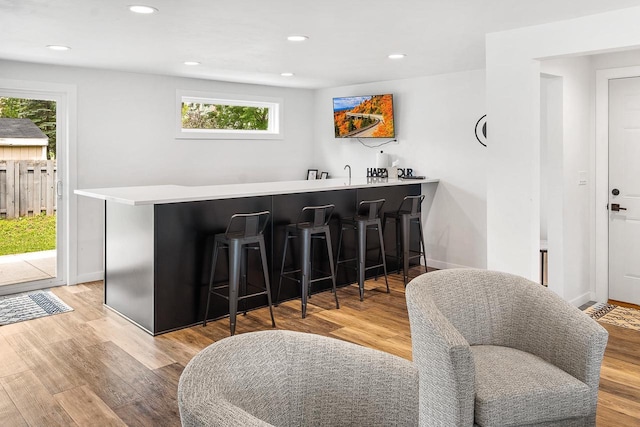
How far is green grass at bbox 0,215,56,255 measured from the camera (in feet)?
16.9

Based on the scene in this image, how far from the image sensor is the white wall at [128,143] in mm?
5371

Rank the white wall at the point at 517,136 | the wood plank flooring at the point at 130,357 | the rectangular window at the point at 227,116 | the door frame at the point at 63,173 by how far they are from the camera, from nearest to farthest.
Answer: the wood plank flooring at the point at 130,357, the white wall at the point at 517,136, the door frame at the point at 63,173, the rectangular window at the point at 227,116

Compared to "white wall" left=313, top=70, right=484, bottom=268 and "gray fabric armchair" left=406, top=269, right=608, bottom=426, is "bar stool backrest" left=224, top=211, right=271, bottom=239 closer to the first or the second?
"gray fabric armchair" left=406, top=269, right=608, bottom=426

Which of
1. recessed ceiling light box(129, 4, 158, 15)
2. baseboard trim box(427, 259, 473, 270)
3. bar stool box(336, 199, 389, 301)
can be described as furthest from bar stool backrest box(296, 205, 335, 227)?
recessed ceiling light box(129, 4, 158, 15)

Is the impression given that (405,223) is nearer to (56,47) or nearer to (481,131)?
(481,131)

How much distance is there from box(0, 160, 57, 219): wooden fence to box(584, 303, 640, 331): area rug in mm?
5355

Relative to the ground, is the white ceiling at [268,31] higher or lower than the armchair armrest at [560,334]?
higher

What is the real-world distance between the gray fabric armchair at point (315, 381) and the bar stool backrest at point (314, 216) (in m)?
2.88

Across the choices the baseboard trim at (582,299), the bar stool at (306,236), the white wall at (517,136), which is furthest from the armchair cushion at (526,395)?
the baseboard trim at (582,299)

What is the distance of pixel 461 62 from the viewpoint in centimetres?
512

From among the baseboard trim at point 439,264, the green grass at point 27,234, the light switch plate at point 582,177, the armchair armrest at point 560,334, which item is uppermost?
the light switch plate at point 582,177

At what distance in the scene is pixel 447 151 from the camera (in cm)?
594

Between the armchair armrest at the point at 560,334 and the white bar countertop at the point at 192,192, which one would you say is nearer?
the armchair armrest at the point at 560,334

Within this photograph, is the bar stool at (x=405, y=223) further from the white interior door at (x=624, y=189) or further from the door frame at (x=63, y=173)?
the door frame at (x=63, y=173)
